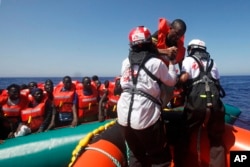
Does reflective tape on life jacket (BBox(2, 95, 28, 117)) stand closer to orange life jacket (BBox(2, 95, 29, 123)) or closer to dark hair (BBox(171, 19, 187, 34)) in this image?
orange life jacket (BBox(2, 95, 29, 123))

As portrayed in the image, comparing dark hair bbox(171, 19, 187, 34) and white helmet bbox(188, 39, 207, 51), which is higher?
dark hair bbox(171, 19, 187, 34)

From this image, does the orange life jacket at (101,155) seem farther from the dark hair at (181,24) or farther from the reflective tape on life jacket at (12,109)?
the reflective tape on life jacket at (12,109)

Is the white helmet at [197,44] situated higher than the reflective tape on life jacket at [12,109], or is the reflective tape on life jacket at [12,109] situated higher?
the white helmet at [197,44]

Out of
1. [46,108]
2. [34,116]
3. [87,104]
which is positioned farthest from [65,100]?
[34,116]

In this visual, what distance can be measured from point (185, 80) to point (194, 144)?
2.75 feet

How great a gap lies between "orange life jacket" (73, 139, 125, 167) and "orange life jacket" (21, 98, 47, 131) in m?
2.72

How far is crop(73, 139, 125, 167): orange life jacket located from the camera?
2711mm

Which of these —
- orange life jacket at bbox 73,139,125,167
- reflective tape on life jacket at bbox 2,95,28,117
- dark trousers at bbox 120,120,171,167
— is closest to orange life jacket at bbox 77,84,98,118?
reflective tape on life jacket at bbox 2,95,28,117

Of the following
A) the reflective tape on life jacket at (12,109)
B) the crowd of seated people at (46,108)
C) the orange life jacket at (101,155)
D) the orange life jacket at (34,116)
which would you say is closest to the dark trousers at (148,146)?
the orange life jacket at (101,155)

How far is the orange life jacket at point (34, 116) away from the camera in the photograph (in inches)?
216

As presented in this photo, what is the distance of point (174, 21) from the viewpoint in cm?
318

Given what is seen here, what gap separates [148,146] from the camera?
8.01ft

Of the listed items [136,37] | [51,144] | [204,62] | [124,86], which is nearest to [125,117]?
[124,86]

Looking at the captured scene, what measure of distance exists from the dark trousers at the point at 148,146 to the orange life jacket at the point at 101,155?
28cm
